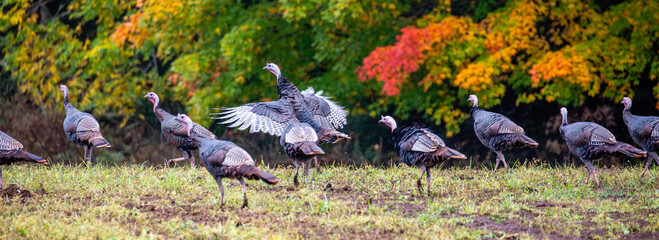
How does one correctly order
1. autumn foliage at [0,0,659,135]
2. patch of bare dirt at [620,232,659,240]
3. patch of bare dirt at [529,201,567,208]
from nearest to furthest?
1. patch of bare dirt at [620,232,659,240]
2. patch of bare dirt at [529,201,567,208]
3. autumn foliage at [0,0,659,135]

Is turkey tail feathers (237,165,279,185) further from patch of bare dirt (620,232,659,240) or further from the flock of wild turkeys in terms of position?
patch of bare dirt (620,232,659,240)

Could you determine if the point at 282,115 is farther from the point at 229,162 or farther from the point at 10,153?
the point at 10,153

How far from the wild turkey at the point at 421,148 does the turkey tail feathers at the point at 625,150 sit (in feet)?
6.09

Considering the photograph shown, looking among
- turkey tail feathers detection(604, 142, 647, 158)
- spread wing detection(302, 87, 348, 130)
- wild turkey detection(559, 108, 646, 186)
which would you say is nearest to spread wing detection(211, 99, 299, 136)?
spread wing detection(302, 87, 348, 130)

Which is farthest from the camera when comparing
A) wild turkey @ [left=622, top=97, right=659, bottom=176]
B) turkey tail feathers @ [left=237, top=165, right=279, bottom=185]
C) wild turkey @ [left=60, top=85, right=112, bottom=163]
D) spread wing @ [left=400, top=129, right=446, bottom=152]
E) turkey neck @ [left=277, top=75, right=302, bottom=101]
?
turkey neck @ [left=277, top=75, right=302, bottom=101]

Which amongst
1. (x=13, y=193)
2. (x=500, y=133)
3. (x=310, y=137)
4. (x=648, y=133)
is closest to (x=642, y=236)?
(x=648, y=133)

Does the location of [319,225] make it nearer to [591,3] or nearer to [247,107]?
[247,107]

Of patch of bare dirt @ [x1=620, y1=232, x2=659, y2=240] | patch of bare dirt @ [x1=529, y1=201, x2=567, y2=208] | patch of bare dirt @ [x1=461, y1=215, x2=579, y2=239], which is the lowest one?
patch of bare dirt @ [x1=529, y1=201, x2=567, y2=208]

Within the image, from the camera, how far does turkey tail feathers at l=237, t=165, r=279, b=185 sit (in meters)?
5.50

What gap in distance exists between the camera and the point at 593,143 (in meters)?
7.23

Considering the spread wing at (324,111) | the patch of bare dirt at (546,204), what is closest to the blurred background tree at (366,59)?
the spread wing at (324,111)

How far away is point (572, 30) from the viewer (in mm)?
10906

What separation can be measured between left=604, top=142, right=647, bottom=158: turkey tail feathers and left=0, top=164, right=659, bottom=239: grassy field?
0.43 m

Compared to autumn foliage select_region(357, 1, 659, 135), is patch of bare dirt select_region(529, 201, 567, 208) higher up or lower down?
lower down
